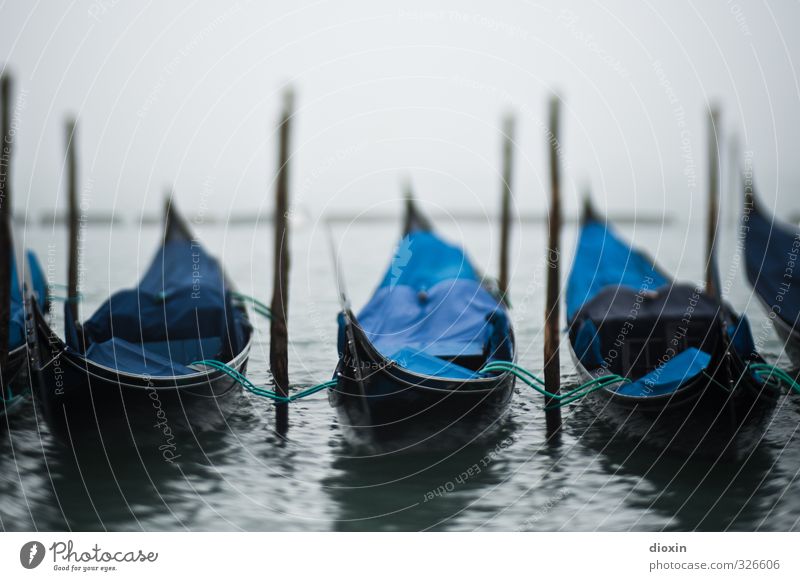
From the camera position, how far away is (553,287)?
3.21m

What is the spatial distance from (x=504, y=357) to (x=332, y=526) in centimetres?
116

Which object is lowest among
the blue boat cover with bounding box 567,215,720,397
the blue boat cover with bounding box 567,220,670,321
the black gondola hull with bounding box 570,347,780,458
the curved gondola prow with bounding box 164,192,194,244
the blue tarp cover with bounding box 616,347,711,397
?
the black gondola hull with bounding box 570,347,780,458

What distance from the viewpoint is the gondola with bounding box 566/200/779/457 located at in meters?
2.75

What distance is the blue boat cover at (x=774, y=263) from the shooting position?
3.52 m

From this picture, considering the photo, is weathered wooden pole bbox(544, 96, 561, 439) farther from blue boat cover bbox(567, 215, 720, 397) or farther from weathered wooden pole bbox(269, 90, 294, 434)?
weathered wooden pole bbox(269, 90, 294, 434)

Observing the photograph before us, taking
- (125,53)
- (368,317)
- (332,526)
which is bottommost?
(332,526)

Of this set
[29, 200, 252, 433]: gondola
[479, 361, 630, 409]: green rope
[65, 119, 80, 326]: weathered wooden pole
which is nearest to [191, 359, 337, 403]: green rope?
[29, 200, 252, 433]: gondola

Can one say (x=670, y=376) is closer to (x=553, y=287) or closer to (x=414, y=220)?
(x=553, y=287)

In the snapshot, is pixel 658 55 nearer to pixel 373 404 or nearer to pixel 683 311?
pixel 683 311

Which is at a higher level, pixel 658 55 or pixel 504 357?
pixel 658 55

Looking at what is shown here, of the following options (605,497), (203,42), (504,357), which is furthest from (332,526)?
(203,42)

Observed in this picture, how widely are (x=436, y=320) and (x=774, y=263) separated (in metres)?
1.59

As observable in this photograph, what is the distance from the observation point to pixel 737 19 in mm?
2475
